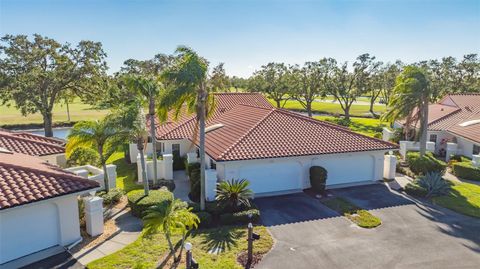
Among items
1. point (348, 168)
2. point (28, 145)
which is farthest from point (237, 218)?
point (28, 145)

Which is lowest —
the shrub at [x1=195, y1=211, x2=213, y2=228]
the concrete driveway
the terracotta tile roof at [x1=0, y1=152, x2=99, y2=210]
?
the concrete driveway

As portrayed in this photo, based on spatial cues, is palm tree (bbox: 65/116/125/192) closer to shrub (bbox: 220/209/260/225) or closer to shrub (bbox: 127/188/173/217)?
shrub (bbox: 127/188/173/217)

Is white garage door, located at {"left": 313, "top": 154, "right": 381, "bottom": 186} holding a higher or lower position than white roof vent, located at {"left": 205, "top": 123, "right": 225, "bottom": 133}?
lower

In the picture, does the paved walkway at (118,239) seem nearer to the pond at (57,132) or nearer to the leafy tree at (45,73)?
the leafy tree at (45,73)

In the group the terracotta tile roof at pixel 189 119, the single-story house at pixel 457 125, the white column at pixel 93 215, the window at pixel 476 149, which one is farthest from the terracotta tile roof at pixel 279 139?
the single-story house at pixel 457 125

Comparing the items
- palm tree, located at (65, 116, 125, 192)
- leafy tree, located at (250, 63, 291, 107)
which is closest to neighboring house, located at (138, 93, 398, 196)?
palm tree, located at (65, 116, 125, 192)

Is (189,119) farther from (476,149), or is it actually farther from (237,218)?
(476,149)
